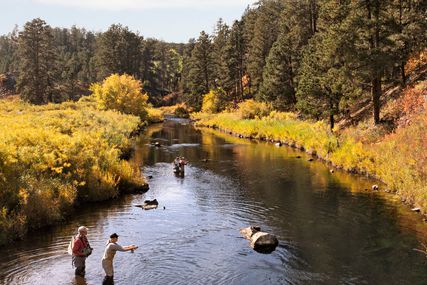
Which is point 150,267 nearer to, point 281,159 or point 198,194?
point 198,194

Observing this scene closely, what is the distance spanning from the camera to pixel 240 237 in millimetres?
21453

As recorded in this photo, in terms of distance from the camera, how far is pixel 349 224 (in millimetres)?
23000

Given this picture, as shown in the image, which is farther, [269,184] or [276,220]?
[269,184]

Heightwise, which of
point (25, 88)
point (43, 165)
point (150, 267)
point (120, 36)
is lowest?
point (150, 267)

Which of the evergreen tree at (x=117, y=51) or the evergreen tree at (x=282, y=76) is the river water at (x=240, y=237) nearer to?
the evergreen tree at (x=282, y=76)

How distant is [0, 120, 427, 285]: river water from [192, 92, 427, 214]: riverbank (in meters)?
1.32

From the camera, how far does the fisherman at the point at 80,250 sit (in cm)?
1639

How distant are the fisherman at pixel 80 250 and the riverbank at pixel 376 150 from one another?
17820 mm

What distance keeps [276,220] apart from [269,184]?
28.9 ft

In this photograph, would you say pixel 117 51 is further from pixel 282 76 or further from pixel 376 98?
pixel 376 98

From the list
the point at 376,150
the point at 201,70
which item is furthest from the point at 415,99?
the point at 201,70

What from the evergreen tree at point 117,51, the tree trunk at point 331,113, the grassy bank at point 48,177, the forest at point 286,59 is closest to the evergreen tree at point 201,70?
the forest at point 286,59

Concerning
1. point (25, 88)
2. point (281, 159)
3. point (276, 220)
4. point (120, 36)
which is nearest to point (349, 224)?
point (276, 220)

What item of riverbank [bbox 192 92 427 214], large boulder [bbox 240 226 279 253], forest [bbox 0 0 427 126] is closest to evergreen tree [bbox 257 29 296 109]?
forest [bbox 0 0 427 126]
